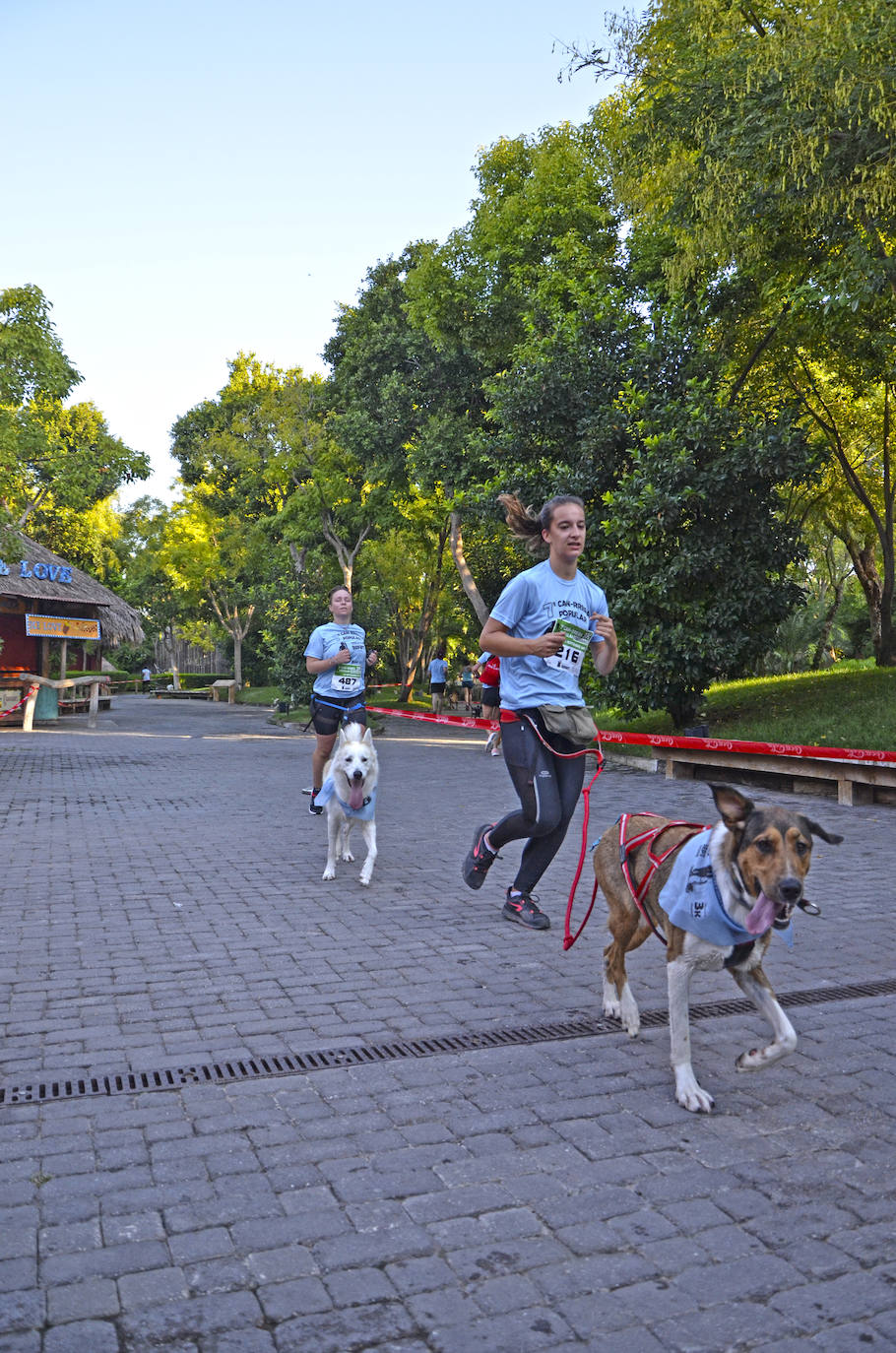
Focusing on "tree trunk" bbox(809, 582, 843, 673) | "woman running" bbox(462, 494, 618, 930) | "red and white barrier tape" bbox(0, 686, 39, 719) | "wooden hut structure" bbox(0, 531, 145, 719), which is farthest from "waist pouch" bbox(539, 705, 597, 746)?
"tree trunk" bbox(809, 582, 843, 673)

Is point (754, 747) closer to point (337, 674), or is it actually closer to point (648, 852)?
point (337, 674)

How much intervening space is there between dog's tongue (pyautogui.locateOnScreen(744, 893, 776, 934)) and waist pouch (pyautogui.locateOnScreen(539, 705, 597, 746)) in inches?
89.9

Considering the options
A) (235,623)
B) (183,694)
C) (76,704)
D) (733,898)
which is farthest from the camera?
(183,694)

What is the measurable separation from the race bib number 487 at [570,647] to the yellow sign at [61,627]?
31.9 metres

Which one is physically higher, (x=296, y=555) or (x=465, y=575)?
(x=296, y=555)

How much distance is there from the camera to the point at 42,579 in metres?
34.9

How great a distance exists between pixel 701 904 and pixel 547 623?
7.99 feet

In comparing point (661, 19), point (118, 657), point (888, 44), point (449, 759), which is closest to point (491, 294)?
point (661, 19)

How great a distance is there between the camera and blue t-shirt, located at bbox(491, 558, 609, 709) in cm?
591

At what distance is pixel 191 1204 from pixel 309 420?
117 feet

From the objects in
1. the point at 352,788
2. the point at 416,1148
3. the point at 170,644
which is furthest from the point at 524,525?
the point at 170,644

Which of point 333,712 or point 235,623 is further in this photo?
A: point 235,623

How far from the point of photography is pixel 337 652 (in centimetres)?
998

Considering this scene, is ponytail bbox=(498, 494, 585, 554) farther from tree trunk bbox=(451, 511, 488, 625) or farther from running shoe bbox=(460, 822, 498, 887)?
tree trunk bbox=(451, 511, 488, 625)
